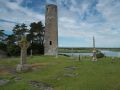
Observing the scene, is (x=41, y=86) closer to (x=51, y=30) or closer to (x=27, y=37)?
(x=51, y=30)

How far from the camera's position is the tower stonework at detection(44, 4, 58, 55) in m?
39.2

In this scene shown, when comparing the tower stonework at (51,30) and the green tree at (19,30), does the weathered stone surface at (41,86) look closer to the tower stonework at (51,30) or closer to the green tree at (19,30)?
the tower stonework at (51,30)

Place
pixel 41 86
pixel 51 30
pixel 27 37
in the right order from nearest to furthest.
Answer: pixel 41 86
pixel 51 30
pixel 27 37

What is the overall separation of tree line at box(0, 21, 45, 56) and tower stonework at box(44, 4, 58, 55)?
135 inches

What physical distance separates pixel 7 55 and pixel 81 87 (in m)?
31.6

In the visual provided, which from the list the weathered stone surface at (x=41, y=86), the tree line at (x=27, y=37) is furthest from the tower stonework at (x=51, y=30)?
the weathered stone surface at (x=41, y=86)

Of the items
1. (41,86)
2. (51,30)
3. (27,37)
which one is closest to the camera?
(41,86)

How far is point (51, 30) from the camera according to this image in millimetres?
39250

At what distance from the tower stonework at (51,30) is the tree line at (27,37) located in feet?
A: 11.3

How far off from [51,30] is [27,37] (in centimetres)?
684

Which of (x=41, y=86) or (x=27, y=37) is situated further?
(x=27, y=37)

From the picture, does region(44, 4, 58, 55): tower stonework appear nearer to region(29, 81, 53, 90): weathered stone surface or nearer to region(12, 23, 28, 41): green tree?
region(12, 23, 28, 41): green tree

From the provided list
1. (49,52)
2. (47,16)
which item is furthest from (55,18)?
(49,52)

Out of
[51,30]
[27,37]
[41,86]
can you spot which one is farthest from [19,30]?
[41,86]
